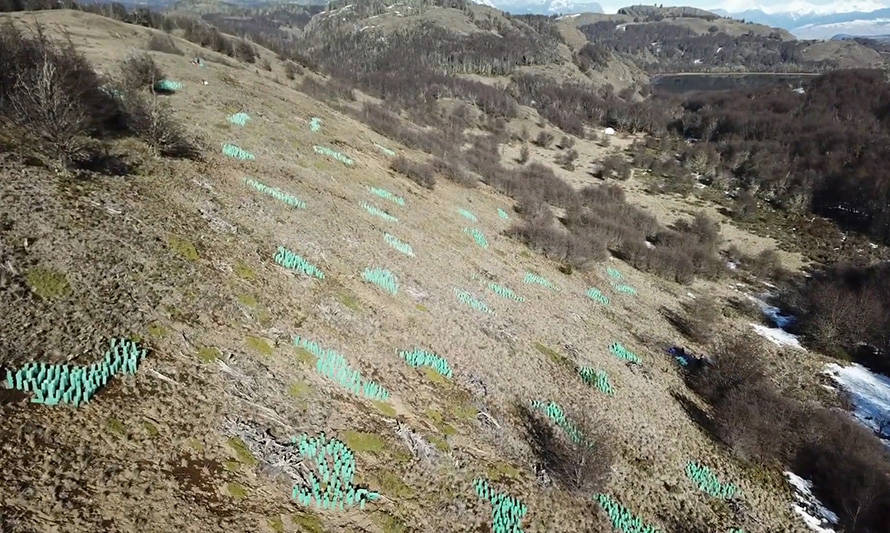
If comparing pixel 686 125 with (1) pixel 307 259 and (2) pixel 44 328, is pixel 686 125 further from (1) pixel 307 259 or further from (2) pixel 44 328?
(2) pixel 44 328

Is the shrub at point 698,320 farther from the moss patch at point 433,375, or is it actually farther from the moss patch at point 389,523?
the moss patch at point 389,523

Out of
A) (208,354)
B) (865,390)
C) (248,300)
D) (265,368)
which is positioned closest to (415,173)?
(248,300)

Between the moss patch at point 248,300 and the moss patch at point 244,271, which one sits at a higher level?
the moss patch at point 244,271

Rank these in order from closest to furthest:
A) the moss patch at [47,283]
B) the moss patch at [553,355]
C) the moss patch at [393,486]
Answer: the moss patch at [47,283] → the moss patch at [393,486] → the moss patch at [553,355]

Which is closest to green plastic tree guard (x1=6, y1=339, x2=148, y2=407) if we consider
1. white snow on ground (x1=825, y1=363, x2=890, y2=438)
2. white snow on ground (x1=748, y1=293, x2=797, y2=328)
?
white snow on ground (x1=825, y1=363, x2=890, y2=438)

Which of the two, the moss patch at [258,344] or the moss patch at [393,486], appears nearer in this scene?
the moss patch at [393,486]

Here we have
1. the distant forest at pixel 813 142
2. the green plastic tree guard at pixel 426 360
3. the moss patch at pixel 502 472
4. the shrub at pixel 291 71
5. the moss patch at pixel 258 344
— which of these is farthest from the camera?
the distant forest at pixel 813 142

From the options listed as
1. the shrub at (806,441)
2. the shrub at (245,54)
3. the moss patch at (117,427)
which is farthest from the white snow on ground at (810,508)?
the shrub at (245,54)
